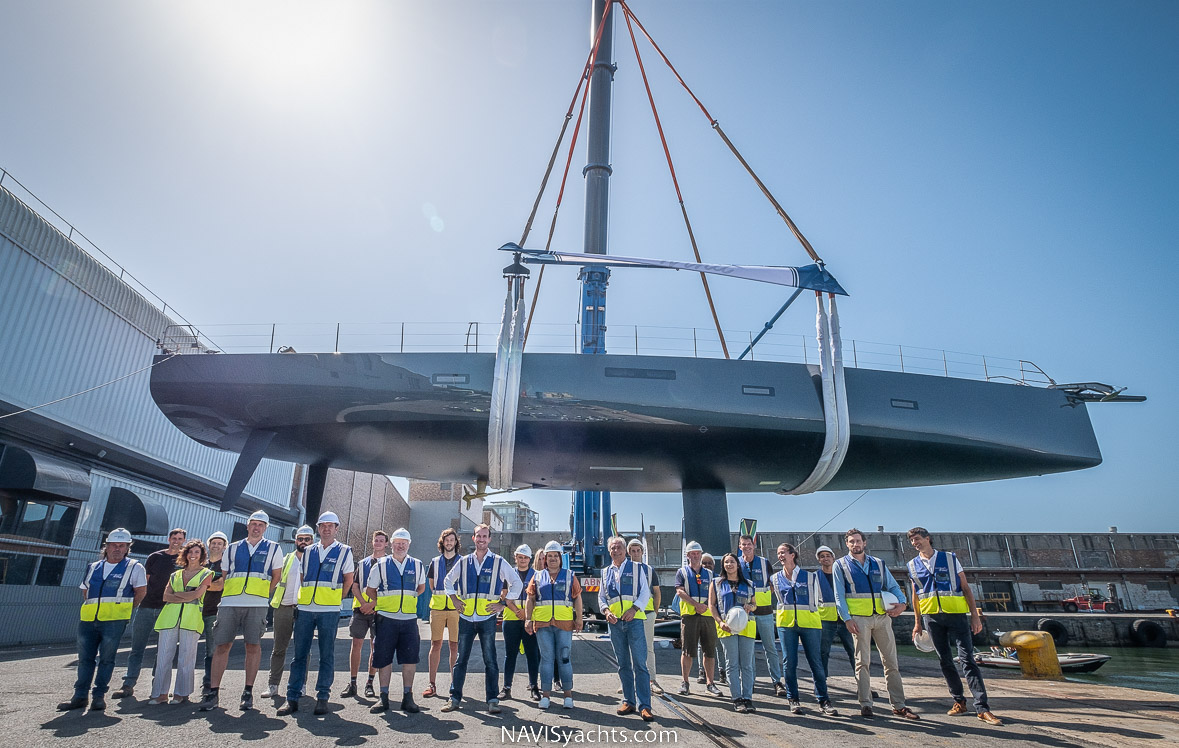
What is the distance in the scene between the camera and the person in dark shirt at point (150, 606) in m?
5.77

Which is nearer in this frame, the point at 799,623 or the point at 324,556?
the point at 324,556

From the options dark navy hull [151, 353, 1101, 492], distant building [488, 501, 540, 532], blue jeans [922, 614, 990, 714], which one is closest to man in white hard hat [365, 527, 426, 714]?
blue jeans [922, 614, 990, 714]

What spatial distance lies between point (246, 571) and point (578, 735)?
118 inches

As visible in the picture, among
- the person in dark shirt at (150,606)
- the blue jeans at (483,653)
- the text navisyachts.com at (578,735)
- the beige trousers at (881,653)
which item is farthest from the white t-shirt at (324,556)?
the beige trousers at (881,653)

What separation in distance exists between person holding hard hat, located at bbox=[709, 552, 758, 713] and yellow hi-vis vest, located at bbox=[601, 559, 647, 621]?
852 millimetres

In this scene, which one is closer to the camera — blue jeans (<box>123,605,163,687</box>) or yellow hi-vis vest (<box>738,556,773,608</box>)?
blue jeans (<box>123,605,163,687</box>)

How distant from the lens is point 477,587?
18.7ft

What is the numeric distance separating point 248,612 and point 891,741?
502 cm

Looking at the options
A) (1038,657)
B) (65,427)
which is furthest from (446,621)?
(65,427)

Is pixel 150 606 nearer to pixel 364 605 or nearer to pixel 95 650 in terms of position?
pixel 95 650

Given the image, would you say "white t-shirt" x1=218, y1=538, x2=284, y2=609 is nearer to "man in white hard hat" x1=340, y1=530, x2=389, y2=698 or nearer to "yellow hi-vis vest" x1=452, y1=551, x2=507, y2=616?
"man in white hard hat" x1=340, y1=530, x2=389, y2=698

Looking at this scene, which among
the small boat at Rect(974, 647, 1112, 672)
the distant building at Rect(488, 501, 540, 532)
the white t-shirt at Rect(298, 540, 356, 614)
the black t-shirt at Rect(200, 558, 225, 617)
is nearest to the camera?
the white t-shirt at Rect(298, 540, 356, 614)

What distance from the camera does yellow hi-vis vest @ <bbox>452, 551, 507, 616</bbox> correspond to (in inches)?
222

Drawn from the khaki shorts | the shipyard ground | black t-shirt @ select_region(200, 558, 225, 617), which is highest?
black t-shirt @ select_region(200, 558, 225, 617)
